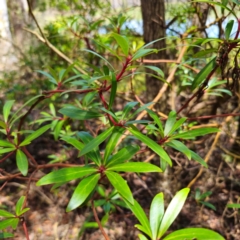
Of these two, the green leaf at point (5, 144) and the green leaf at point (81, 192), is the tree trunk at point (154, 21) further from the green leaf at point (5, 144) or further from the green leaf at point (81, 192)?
the green leaf at point (81, 192)

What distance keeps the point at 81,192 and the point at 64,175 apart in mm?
73

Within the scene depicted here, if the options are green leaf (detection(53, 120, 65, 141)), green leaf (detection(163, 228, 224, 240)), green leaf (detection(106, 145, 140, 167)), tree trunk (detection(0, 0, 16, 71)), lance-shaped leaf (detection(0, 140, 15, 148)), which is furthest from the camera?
tree trunk (detection(0, 0, 16, 71))

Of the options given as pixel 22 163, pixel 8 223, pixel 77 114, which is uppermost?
pixel 77 114

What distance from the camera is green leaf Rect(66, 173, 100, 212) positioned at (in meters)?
0.69

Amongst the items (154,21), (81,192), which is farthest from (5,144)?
(154,21)

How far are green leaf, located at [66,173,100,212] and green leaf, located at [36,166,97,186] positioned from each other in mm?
29

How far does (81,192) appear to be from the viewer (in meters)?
0.72

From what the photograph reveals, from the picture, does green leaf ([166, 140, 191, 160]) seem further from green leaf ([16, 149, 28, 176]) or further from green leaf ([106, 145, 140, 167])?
green leaf ([16, 149, 28, 176])

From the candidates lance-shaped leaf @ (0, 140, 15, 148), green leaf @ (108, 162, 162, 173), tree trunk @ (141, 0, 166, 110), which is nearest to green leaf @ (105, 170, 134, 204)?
green leaf @ (108, 162, 162, 173)

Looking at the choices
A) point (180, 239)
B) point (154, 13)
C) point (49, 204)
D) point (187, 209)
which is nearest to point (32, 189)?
point (49, 204)

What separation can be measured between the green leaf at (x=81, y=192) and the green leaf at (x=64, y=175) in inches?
1.1

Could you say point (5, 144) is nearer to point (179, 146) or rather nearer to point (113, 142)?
point (113, 142)

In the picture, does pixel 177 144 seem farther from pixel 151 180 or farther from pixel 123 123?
pixel 151 180

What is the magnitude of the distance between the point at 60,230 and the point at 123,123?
1.51 m
